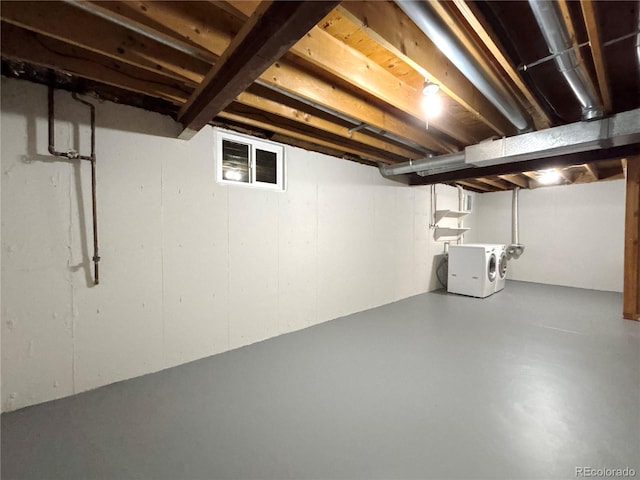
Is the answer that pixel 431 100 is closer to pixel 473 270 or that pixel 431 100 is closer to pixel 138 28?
pixel 138 28

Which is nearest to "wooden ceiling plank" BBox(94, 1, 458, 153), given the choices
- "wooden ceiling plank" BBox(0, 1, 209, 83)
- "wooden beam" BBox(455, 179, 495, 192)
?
"wooden ceiling plank" BBox(0, 1, 209, 83)

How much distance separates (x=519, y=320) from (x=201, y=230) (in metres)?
3.76

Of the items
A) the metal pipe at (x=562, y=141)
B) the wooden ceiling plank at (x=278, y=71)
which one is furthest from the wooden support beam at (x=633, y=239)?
the wooden ceiling plank at (x=278, y=71)

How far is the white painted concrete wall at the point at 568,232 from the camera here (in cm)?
470

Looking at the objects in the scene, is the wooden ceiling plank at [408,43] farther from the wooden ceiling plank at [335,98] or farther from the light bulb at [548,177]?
the light bulb at [548,177]

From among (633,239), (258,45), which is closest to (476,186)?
(633,239)

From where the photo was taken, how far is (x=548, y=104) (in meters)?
2.20

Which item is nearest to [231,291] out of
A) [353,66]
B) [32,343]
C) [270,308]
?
[270,308]

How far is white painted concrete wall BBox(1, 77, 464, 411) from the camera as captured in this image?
5.23 ft

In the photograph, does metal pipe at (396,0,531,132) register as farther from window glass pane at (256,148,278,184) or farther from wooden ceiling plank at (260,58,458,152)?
window glass pane at (256,148,278,184)

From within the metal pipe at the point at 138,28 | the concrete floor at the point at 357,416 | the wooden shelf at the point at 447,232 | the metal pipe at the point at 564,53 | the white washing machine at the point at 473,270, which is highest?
the metal pipe at the point at 564,53

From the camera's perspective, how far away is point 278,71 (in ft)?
5.39

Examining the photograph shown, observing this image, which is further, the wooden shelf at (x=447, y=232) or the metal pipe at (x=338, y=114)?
the wooden shelf at (x=447, y=232)

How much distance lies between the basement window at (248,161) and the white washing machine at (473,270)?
11.3 feet
